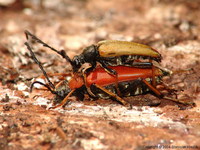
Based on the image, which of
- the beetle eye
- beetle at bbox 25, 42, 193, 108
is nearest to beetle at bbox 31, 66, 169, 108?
beetle at bbox 25, 42, 193, 108

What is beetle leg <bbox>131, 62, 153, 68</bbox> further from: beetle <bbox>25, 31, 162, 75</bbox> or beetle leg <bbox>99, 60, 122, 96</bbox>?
beetle leg <bbox>99, 60, 122, 96</bbox>

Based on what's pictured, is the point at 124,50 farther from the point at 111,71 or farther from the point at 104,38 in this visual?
the point at 104,38

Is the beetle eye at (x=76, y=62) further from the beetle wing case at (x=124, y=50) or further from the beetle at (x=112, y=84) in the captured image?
the beetle wing case at (x=124, y=50)

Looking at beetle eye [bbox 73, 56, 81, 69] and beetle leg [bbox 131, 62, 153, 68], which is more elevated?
beetle eye [bbox 73, 56, 81, 69]

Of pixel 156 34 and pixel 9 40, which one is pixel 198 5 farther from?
pixel 9 40

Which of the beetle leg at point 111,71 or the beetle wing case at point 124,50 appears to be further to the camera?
the beetle wing case at point 124,50

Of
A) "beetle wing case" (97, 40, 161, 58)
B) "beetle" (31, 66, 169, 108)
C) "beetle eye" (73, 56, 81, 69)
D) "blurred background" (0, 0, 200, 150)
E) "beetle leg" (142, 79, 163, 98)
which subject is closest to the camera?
"blurred background" (0, 0, 200, 150)

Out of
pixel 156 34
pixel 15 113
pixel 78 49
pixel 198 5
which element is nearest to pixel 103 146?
pixel 15 113

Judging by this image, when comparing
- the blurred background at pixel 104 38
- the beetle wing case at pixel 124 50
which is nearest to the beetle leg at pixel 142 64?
the beetle wing case at pixel 124 50
